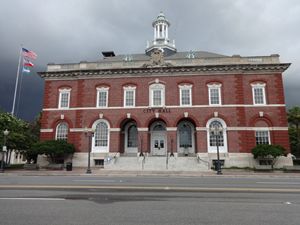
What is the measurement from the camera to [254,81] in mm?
33188

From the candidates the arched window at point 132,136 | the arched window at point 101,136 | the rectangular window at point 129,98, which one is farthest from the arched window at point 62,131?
the rectangular window at point 129,98

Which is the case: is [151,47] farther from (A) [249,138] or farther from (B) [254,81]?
(A) [249,138]

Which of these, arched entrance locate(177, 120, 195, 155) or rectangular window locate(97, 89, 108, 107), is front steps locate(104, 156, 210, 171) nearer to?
arched entrance locate(177, 120, 195, 155)

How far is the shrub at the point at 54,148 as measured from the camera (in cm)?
3112

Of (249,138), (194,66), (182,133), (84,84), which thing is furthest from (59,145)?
(249,138)

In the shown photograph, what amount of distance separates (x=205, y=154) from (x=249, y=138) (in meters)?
5.63

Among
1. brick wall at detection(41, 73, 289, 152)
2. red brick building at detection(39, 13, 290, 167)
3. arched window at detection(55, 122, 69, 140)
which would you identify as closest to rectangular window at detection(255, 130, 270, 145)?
red brick building at detection(39, 13, 290, 167)

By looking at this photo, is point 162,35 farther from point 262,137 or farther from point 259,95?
point 262,137

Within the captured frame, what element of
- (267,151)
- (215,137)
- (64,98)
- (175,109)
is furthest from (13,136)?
(267,151)

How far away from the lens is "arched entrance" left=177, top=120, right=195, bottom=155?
3384cm

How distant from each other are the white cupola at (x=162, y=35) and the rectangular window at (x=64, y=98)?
14.5 m

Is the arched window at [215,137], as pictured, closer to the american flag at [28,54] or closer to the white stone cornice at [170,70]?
the white stone cornice at [170,70]

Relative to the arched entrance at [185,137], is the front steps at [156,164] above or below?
below

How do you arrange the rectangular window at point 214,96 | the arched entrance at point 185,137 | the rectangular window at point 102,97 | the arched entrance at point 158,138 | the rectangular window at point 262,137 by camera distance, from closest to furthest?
the rectangular window at point 262,137, the rectangular window at point 214,96, the arched entrance at point 185,137, the arched entrance at point 158,138, the rectangular window at point 102,97
